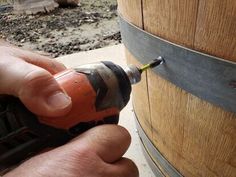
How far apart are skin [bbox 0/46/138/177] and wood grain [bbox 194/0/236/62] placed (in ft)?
0.98

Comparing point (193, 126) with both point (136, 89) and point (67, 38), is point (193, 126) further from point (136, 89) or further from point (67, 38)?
point (67, 38)

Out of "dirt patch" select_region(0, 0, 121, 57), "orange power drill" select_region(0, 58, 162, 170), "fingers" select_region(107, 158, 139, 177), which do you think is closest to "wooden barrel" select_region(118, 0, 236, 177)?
"orange power drill" select_region(0, 58, 162, 170)

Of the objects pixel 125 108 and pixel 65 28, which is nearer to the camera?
pixel 125 108

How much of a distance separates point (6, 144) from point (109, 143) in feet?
0.82

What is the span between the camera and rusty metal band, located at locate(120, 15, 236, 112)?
A: 61 cm

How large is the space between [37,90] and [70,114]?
0.33ft

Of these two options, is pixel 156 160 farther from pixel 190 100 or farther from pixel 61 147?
pixel 61 147

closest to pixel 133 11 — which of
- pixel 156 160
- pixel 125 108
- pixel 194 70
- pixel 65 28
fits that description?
pixel 194 70

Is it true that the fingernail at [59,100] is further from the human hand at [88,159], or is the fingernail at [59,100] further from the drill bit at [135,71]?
the drill bit at [135,71]

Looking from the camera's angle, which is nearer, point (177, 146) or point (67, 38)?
point (177, 146)

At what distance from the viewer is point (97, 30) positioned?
329cm

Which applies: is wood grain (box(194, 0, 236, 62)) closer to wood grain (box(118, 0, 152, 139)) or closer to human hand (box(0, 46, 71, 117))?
wood grain (box(118, 0, 152, 139))

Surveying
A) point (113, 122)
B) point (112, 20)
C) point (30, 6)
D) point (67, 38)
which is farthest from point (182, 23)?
point (30, 6)

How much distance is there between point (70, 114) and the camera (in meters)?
0.69
